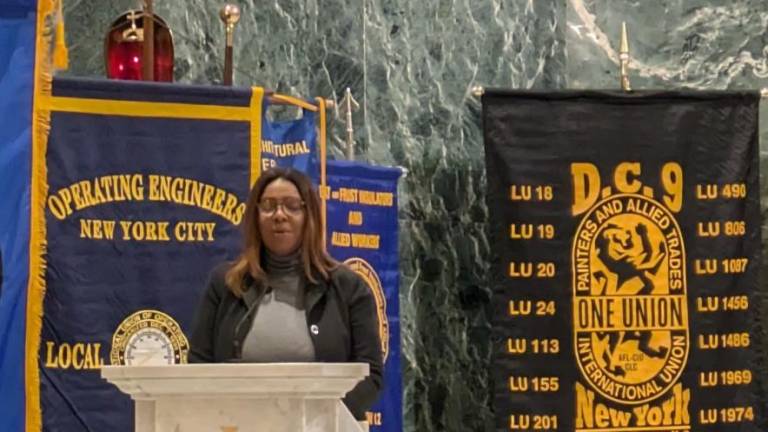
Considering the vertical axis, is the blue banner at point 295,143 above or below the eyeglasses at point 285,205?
above

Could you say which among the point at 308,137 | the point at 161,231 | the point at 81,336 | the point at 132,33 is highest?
the point at 132,33

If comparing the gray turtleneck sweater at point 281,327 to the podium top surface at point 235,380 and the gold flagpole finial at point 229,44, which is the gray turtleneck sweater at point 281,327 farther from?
the gold flagpole finial at point 229,44

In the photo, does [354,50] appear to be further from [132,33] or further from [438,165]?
[132,33]

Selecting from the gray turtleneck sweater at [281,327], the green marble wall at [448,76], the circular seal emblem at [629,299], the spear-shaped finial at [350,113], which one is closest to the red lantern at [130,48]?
the spear-shaped finial at [350,113]

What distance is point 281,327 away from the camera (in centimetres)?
274

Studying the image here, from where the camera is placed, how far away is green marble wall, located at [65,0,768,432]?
17.6 feet

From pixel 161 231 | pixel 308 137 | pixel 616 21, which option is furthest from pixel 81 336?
pixel 616 21

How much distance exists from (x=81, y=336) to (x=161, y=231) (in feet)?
1.20

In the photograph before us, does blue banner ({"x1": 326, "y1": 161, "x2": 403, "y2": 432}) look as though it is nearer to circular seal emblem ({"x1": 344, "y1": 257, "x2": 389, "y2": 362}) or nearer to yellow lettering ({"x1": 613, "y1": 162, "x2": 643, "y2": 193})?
circular seal emblem ({"x1": 344, "y1": 257, "x2": 389, "y2": 362})

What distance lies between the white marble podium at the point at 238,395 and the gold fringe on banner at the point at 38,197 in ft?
4.71

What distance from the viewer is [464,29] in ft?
18.1

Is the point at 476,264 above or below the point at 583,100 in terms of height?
below

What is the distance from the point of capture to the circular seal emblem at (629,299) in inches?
193

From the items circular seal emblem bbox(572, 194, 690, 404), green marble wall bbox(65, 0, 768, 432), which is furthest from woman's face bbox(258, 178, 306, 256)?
green marble wall bbox(65, 0, 768, 432)
